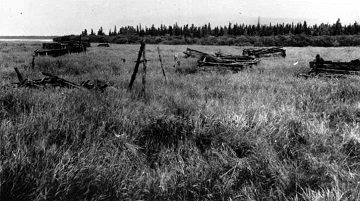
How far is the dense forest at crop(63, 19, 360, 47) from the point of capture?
6775 cm

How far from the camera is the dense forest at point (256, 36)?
67750 millimetres

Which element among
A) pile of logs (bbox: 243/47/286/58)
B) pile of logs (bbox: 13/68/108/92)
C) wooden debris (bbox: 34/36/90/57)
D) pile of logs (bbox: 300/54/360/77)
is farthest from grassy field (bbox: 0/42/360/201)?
pile of logs (bbox: 243/47/286/58)

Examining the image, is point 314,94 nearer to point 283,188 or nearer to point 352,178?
point 352,178

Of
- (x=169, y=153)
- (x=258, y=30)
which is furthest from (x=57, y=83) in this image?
(x=258, y=30)

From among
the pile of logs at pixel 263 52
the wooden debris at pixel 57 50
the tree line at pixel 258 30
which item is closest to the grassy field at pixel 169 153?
the wooden debris at pixel 57 50

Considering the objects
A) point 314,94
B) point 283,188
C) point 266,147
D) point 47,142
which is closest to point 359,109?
point 314,94

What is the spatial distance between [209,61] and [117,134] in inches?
523

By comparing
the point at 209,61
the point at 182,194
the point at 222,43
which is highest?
the point at 222,43

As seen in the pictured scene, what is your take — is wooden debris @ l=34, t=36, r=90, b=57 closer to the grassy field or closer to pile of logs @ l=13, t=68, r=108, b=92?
pile of logs @ l=13, t=68, r=108, b=92

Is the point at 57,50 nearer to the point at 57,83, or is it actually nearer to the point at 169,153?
the point at 57,83

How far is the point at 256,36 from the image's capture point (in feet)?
280

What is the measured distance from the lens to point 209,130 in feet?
12.6

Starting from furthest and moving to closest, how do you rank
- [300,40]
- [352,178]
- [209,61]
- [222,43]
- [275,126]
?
[222,43] → [300,40] → [209,61] → [275,126] → [352,178]

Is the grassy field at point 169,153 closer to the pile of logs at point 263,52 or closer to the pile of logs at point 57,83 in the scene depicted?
the pile of logs at point 57,83
